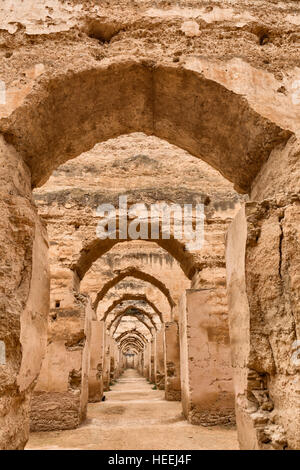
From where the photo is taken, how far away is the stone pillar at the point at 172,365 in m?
8.81

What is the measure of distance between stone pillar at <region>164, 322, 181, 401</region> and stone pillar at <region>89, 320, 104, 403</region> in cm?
168

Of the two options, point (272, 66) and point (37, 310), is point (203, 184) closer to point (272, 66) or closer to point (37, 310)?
point (272, 66)

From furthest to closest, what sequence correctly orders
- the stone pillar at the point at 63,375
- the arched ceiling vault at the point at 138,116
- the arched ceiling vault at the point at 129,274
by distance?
the arched ceiling vault at the point at 129,274 → the stone pillar at the point at 63,375 → the arched ceiling vault at the point at 138,116

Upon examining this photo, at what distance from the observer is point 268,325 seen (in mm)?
2340

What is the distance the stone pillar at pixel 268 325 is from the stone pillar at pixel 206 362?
3386 millimetres

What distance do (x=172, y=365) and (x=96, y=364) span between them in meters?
1.91

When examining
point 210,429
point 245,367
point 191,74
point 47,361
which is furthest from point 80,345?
point 191,74

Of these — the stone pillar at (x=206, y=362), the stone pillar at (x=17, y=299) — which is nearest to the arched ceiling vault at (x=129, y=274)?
the stone pillar at (x=206, y=362)

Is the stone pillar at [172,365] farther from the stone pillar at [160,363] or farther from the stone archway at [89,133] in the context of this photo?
the stone archway at [89,133]

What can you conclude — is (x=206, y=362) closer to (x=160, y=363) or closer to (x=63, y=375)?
(x=63, y=375)

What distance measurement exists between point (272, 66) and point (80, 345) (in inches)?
194

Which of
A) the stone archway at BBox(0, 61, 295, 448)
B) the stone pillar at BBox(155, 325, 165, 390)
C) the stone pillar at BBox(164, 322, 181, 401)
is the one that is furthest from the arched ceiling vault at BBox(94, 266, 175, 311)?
the stone archway at BBox(0, 61, 295, 448)

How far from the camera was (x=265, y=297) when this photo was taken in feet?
7.71

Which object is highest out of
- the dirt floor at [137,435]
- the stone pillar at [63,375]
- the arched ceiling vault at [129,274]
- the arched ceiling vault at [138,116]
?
the arched ceiling vault at [138,116]
